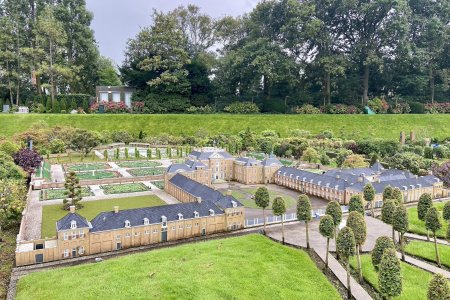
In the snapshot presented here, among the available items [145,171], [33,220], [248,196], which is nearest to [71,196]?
[33,220]

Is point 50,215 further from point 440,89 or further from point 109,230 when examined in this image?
point 440,89

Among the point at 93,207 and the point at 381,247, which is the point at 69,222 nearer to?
the point at 93,207

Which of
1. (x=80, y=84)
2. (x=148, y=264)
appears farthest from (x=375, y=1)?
(x=148, y=264)

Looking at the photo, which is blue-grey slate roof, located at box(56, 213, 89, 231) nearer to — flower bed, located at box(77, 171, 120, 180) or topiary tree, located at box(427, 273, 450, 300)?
topiary tree, located at box(427, 273, 450, 300)

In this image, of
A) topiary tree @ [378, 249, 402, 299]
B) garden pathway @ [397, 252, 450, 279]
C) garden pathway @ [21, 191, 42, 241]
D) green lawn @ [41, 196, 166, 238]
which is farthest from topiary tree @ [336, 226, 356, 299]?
garden pathway @ [21, 191, 42, 241]

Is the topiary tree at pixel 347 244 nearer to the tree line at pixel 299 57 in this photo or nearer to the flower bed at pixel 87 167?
the flower bed at pixel 87 167

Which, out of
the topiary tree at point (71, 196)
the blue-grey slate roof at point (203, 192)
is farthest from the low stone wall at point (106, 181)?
the topiary tree at point (71, 196)
